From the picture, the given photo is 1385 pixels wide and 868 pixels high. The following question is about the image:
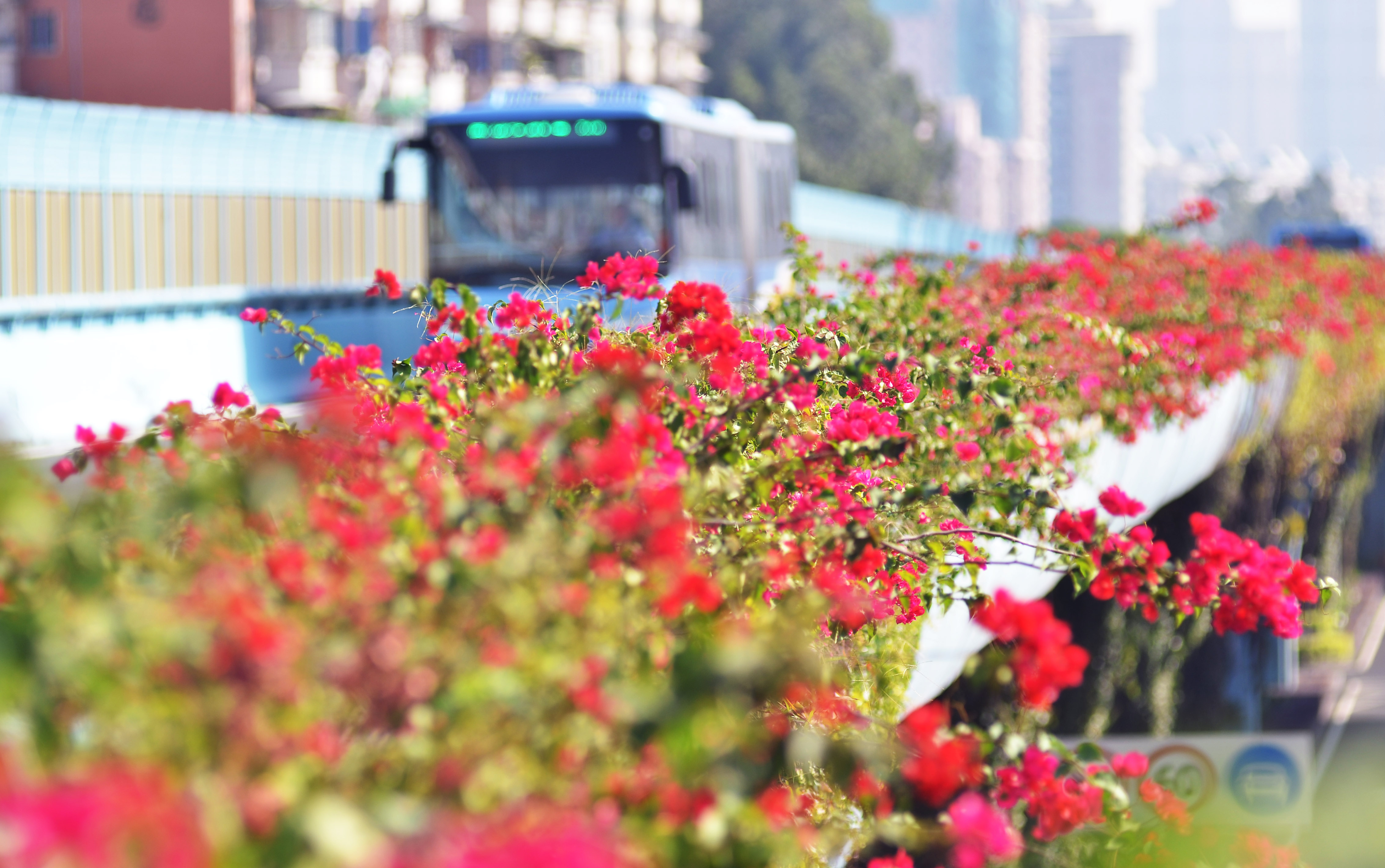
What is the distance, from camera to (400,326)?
22.1 metres

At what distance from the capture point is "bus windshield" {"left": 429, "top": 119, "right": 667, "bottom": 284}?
17.8 m

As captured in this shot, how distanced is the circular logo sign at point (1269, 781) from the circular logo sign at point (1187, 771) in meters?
0.19

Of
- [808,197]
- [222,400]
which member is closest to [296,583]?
[222,400]

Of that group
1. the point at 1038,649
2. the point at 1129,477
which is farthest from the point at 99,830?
the point at 1129,477

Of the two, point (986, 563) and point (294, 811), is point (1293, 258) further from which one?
point (294, 811)

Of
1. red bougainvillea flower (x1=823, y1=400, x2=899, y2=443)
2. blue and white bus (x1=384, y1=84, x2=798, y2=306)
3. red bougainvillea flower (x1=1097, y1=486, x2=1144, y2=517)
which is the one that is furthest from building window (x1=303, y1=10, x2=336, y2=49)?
red bougainvillea flower (x1=1097, y1=486, x2=1144, y2=517)

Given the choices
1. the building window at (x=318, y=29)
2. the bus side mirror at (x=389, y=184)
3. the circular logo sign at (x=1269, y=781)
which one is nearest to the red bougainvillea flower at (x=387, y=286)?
the circular logo sign at (x=1269, y=781)

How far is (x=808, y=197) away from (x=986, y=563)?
A: 3382 cm

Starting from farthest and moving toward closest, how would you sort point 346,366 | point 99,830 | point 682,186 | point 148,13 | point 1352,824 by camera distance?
point 148,13 → point 682,186 → point 1352,824 → point 346,366 → point 99,830

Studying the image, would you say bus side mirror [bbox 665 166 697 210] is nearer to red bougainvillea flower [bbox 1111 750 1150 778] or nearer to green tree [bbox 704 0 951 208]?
red bougainvillea flower [bbox 1111 750 1150 778]

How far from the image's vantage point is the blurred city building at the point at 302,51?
48.1 metres

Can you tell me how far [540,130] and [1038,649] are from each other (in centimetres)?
1595

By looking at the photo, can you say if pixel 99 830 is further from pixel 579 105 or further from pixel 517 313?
pixel 579 105

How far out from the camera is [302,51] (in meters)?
52.9
